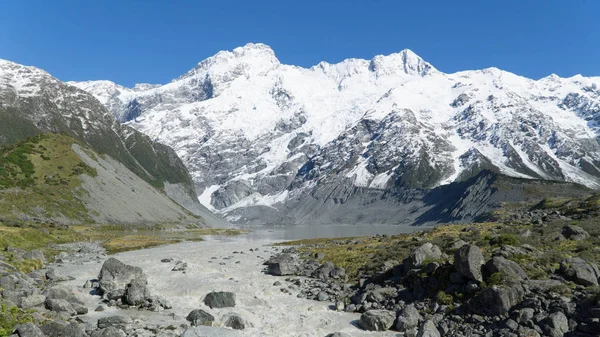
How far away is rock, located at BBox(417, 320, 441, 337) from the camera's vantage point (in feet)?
98.4

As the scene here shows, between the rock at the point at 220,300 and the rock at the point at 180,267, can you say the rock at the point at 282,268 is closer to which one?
the rock at the point at 180,267

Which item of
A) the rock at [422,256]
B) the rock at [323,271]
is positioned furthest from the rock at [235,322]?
the rock at [323,271]

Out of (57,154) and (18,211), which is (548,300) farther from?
(57,154)

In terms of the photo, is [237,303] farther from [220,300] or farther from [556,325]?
[556,325]

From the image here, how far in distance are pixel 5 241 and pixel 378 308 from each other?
186 ft

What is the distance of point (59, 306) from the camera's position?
3406 centimetres

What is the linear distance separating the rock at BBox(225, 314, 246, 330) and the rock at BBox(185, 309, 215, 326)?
1.34m

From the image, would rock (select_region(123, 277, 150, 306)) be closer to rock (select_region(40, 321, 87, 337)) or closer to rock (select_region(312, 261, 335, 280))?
A: rock (select_region(40, 321, 87, 337))

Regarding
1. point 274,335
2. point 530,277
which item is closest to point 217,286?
point 274,335

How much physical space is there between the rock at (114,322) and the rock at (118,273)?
10.3 metres

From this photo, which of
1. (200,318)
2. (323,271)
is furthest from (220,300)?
(323,271)

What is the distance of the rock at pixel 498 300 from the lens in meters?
32.0

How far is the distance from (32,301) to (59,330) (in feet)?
23.3

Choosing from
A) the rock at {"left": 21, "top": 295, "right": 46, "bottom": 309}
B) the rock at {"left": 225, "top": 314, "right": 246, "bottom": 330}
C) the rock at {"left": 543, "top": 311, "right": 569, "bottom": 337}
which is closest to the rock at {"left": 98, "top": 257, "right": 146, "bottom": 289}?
the rock at {"left": 21, "top": 295, "right": 46, "bottom": 309}
